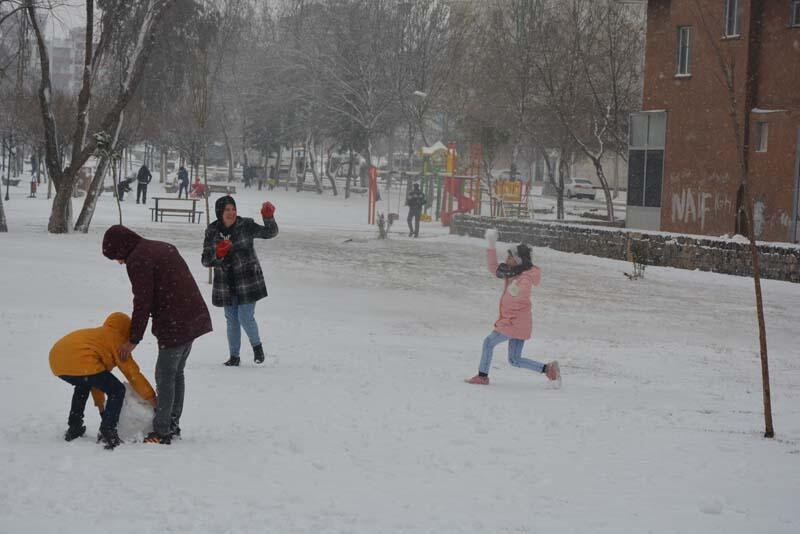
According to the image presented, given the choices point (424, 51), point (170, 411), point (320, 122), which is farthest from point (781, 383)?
point (320, 122)

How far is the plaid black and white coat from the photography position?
9594mm

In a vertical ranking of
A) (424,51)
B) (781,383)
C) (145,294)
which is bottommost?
(781,383)

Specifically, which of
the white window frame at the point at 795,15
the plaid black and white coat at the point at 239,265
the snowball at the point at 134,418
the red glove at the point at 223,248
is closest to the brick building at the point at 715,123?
the white window frame at the point at 795,15

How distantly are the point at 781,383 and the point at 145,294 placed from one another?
711 centimetres

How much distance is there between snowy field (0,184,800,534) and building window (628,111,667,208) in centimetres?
1398

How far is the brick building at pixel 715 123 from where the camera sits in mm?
26344

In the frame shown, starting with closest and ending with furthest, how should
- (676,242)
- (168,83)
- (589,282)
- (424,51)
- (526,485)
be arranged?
(526,485), (589,282), (676,242), (168,83), (424,51)

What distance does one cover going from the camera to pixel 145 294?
20.7ft

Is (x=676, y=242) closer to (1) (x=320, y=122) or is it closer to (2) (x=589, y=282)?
(2) (x=589, y=282)

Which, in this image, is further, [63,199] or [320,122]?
[320,122]

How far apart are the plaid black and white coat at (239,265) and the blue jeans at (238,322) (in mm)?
61

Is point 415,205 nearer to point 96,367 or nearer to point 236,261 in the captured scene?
point 236,261

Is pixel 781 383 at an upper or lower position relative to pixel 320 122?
lower

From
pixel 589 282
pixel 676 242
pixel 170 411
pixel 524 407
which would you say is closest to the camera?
pixel 170 411
